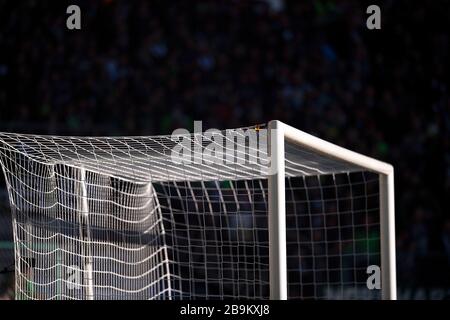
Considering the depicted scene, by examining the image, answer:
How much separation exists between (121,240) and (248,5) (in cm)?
531

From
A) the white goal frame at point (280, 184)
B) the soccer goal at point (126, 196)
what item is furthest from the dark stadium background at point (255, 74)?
the white goal frame at point (280, 184)

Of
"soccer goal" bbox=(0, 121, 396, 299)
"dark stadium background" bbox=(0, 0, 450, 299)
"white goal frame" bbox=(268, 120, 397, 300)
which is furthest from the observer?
"dark stadium background" bbox=(0, 0, 450, 299)

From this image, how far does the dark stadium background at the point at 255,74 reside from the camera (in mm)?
9227

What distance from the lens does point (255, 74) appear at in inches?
394

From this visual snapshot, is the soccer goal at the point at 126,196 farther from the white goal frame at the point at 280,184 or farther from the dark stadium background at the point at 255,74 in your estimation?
the dark stadium background at the point at 255,74

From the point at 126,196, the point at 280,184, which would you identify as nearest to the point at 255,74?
the point at 126,196

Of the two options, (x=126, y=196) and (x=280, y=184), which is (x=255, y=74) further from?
(x=280, y=184)

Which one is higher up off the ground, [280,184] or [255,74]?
[255,74]

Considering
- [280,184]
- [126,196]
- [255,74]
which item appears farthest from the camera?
[255,74]

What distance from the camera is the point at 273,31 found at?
33.9 feet

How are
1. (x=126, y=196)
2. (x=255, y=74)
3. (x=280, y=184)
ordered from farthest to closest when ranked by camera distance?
1. (x=255, y=74)
2. (x=126, y=196)
3. (x=280, y=184)

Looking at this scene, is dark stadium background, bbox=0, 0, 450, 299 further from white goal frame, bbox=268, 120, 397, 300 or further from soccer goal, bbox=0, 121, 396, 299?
white goal frame, bbox=268, 120, 397, 300

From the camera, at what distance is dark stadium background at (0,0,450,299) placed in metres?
9.23

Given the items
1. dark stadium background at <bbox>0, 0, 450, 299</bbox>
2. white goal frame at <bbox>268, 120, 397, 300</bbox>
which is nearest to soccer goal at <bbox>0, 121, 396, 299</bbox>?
white goal frame at <bbox>268, 120, 397, 300</bbox>
